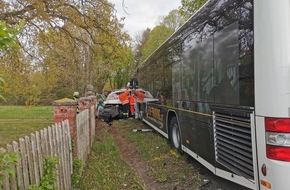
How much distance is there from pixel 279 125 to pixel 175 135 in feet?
18.1

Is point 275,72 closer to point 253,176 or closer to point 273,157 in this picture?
point 273,157

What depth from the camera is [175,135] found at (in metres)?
8.83

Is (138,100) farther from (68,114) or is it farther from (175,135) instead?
(68,114)

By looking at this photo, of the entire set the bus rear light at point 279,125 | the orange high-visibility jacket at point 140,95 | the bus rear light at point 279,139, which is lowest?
the bus rear light at point 279,139

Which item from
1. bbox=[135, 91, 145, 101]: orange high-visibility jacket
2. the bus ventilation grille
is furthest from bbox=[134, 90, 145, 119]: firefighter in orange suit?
the bus ventilation grille

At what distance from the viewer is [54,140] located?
433cm

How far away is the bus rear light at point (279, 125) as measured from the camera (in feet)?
11.1

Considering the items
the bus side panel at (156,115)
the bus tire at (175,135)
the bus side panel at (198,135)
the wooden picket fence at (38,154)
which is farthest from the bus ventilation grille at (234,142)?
the bus side panel at (156,115)

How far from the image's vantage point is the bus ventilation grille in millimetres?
4223

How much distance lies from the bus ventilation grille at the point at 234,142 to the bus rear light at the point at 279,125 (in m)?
0.63

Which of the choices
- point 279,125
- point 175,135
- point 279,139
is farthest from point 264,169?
point 175,135

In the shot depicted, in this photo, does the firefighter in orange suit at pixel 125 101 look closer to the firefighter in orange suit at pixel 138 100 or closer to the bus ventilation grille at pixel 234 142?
the firefighter in orange suit at pixel 138 100

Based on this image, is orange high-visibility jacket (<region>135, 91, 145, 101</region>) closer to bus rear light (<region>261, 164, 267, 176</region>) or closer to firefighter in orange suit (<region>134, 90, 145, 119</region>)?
firefighter in orange suit (<region>134, 90, 145, 119</region>)

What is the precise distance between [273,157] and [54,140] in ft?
9.13
